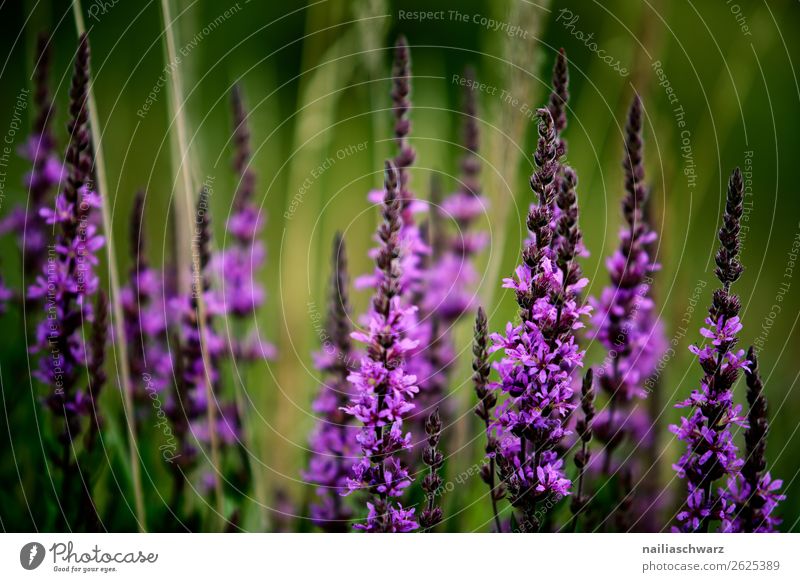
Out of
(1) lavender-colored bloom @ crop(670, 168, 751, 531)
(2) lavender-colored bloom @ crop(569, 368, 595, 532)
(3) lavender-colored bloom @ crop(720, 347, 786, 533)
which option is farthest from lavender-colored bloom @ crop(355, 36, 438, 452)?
(3) lavender-colored bloom @ crop(720, 347, 786, 533)

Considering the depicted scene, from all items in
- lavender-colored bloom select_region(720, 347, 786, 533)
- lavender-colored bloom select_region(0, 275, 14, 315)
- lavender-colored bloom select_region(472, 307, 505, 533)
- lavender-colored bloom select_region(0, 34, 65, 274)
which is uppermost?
lavender-colored bloom select_region(0, 34, 65, 274)

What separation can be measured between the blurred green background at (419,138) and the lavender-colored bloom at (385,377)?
418 mm

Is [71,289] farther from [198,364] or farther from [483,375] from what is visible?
[483,375]

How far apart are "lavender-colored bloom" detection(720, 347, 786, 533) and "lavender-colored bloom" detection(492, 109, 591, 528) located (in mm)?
351

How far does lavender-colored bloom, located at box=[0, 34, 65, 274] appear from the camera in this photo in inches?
67.2

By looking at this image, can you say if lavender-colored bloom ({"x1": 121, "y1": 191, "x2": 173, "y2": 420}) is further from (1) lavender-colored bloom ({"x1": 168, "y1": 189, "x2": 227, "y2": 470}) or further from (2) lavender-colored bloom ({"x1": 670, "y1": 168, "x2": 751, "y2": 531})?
(2) lavender-colored bloom ({"x1": 670, "y1": 168, "x2": 751, "y2": 531})

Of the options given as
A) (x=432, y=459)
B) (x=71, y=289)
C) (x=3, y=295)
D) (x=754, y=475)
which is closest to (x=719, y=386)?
(x=754, y=475)

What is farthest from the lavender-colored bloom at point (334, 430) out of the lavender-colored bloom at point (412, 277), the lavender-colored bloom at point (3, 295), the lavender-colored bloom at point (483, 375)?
the lavender-colored bloom at point (3, 295)

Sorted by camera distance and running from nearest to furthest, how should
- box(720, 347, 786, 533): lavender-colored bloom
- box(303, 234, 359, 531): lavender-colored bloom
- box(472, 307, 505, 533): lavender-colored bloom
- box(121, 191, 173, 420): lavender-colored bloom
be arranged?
box(472, 307, 505, 533): lavender-colored bloom, box(720, 347, 786, 533): lavender-colored bloom, box(303, 234, 359, 531): lavender-colored bloom, box(121, 191, 173, 420): lavender-colored bloom

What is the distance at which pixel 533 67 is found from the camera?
175cm

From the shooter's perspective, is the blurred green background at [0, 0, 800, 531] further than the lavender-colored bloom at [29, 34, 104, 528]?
Yes

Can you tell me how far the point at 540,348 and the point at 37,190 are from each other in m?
1.30

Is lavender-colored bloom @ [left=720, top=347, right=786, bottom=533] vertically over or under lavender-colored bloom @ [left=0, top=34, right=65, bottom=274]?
under
